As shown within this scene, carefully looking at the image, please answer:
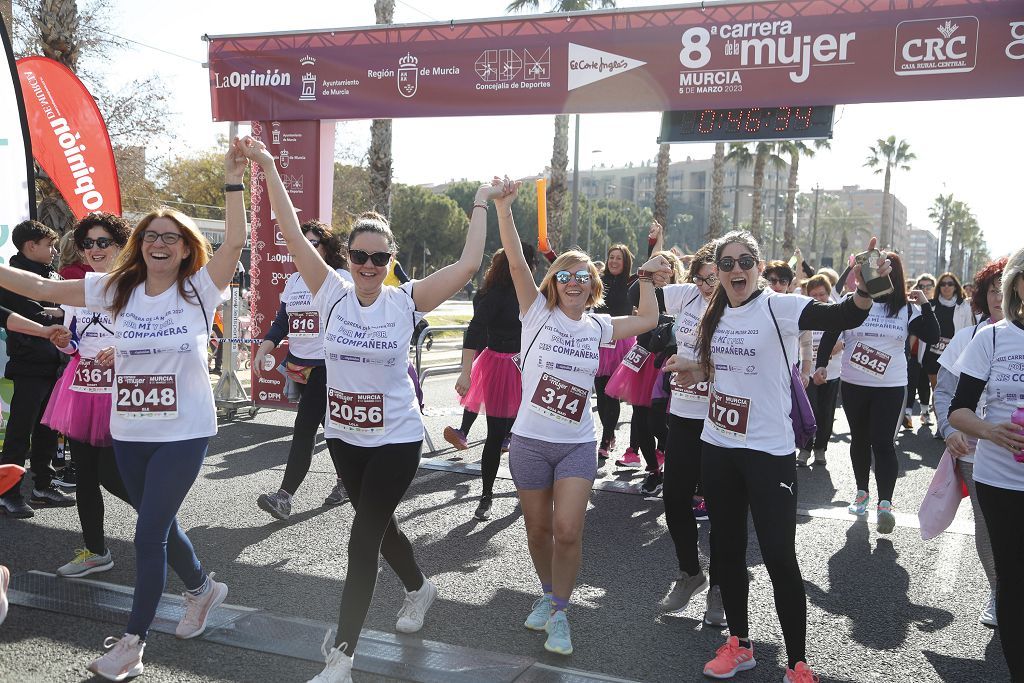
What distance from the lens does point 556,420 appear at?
13.8 ft

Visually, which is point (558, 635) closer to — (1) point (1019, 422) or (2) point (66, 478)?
(1) point (1019, 422)

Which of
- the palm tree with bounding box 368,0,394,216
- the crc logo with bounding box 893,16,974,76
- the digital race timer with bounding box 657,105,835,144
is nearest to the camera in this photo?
the crc logo with bounding box 893,16,974,76

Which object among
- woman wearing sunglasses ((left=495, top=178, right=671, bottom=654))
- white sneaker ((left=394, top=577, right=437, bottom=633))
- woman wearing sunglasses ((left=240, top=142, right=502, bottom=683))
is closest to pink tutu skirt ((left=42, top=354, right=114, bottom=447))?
woman wearing sunglasses ((left=240, top=142, right=502, bottom=683))

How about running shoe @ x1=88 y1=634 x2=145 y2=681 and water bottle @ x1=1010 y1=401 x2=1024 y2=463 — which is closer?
water bottle @ x1=1010 y1=401 x2=1024 y2=463

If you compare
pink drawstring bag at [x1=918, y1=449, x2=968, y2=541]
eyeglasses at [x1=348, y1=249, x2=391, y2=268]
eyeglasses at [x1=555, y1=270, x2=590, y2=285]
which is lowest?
pink drawstring bag at [x1=918, y1=449, x2=968, y2=541]

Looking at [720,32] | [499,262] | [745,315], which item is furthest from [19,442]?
[720,32]

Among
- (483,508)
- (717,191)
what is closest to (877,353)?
(483,508)

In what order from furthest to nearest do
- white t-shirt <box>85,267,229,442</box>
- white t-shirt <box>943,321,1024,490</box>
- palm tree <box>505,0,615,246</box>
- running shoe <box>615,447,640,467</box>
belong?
palm tree <box>505,0,615,246</box>
running shoe <box>615,447,640,467</box>
white t-shirt <box>85,267,229,442</box>
white t-shirt <box>943,321,1024,490</box>

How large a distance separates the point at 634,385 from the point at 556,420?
3.49 meters

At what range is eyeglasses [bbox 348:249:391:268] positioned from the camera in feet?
12.9

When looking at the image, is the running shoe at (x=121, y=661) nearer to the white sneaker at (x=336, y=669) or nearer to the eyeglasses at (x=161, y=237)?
the white sneaker at (x=336, y=669)

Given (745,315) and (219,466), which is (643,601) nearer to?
(745,315)

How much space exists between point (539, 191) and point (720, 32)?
204 inches

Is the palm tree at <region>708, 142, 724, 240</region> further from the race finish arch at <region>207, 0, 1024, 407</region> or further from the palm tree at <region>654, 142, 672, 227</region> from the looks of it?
the race finish arch at <region>207, 0, 1024, 407</region>
